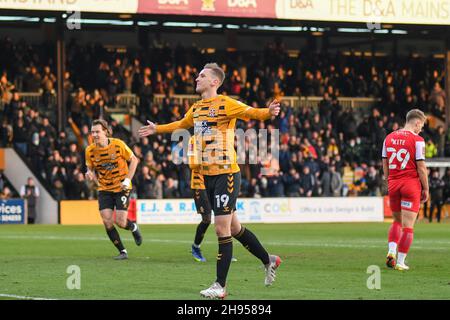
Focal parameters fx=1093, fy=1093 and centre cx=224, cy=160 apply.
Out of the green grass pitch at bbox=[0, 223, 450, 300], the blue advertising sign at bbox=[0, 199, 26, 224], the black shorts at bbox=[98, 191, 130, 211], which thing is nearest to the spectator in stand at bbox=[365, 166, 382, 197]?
the blue advertising sign at bbox=[0, 199, 26, 224]

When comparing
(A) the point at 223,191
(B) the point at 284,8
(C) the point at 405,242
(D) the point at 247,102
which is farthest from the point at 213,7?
(A) the point at 223,191

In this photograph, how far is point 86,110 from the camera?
134 ft

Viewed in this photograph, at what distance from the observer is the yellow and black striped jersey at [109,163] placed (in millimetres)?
18438

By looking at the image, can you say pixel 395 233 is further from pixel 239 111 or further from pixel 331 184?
pixel 331 184

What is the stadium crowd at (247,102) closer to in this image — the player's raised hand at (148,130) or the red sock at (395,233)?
the red sock at (395,233)

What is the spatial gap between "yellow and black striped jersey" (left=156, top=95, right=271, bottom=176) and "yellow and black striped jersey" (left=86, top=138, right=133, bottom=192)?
625 centimetres

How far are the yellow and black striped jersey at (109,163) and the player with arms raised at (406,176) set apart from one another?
4.83 meters

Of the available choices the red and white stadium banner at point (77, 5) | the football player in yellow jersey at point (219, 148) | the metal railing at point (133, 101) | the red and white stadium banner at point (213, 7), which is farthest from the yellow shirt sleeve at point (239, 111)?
the metal railing at point (133, 101)

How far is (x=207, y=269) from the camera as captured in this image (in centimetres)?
1580

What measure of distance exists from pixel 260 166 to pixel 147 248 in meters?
18.5

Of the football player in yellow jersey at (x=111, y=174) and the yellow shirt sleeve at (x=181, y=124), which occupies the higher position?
the yellow shirt sleeve at (x=181, y=124)

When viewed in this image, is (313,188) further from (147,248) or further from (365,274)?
(365,274)

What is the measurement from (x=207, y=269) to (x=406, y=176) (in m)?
3.18
